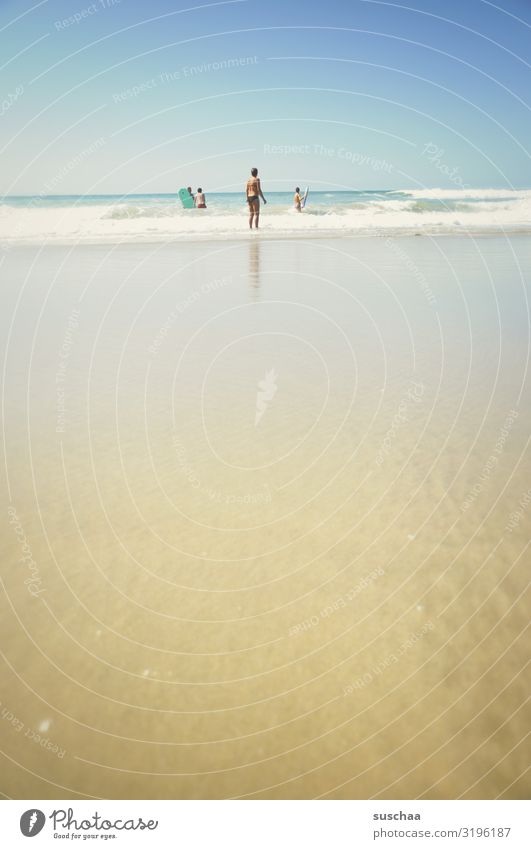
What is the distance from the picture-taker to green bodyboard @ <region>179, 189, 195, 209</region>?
31312 mm

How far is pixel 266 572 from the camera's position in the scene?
9.15 feet

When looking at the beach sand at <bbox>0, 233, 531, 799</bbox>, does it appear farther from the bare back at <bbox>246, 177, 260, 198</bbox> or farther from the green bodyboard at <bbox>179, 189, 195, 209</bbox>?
the green bodyboard at <bbox>179, 189, 195, 209</bbox>

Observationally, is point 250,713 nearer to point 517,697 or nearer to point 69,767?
point 69,767

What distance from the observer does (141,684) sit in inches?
89.9

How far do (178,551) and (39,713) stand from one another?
3.22ft

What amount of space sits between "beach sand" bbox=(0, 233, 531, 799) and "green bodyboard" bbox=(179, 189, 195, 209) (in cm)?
2810
